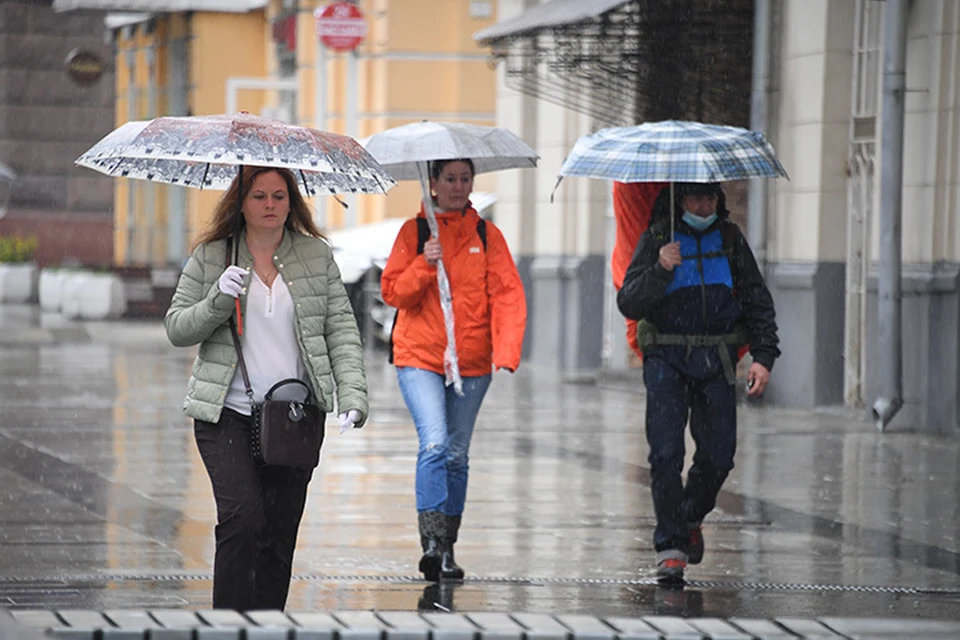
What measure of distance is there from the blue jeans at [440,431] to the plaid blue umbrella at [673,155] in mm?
1020

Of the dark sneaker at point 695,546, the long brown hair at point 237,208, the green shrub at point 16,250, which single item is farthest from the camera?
the green shrub at point 16,250

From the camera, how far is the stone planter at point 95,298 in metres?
31.6

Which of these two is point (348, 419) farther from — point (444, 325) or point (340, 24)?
point (340, 24)

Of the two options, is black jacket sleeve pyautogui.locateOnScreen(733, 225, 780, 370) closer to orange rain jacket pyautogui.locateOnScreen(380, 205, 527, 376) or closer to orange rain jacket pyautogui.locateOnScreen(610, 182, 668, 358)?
orange rain jacket pyautogui.locateOnScreen(610, 182, 668, 358)

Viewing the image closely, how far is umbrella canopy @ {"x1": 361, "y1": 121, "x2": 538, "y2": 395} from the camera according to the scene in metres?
8.05

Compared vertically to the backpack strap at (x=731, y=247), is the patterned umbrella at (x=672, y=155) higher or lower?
higher

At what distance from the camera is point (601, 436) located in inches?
555

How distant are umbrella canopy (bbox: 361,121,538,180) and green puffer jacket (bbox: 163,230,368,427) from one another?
5.70 ft

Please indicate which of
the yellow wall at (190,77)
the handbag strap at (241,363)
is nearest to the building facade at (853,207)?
the handbag strap at (241,363)

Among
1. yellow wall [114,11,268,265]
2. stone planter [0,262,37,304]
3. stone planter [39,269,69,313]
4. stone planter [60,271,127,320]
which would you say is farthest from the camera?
stone planter [0,262,37,304]

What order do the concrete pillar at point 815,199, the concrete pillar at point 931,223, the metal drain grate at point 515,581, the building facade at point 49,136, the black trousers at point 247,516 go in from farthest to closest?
the building facade at point 49,136 < the concrete pillar at point 815,199 < the concrete pillar at point 931,223 < the metal drain grate at point 515,581 < the black trousers at point 247,516

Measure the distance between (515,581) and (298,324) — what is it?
2.18m

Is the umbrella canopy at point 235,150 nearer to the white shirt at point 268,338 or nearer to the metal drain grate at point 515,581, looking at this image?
the white shirt at point 268,338

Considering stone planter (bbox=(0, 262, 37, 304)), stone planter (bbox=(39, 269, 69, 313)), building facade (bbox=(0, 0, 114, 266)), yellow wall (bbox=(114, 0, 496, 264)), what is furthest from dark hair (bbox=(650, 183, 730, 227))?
building facade (bbox=(0, 0, 114, 266))
